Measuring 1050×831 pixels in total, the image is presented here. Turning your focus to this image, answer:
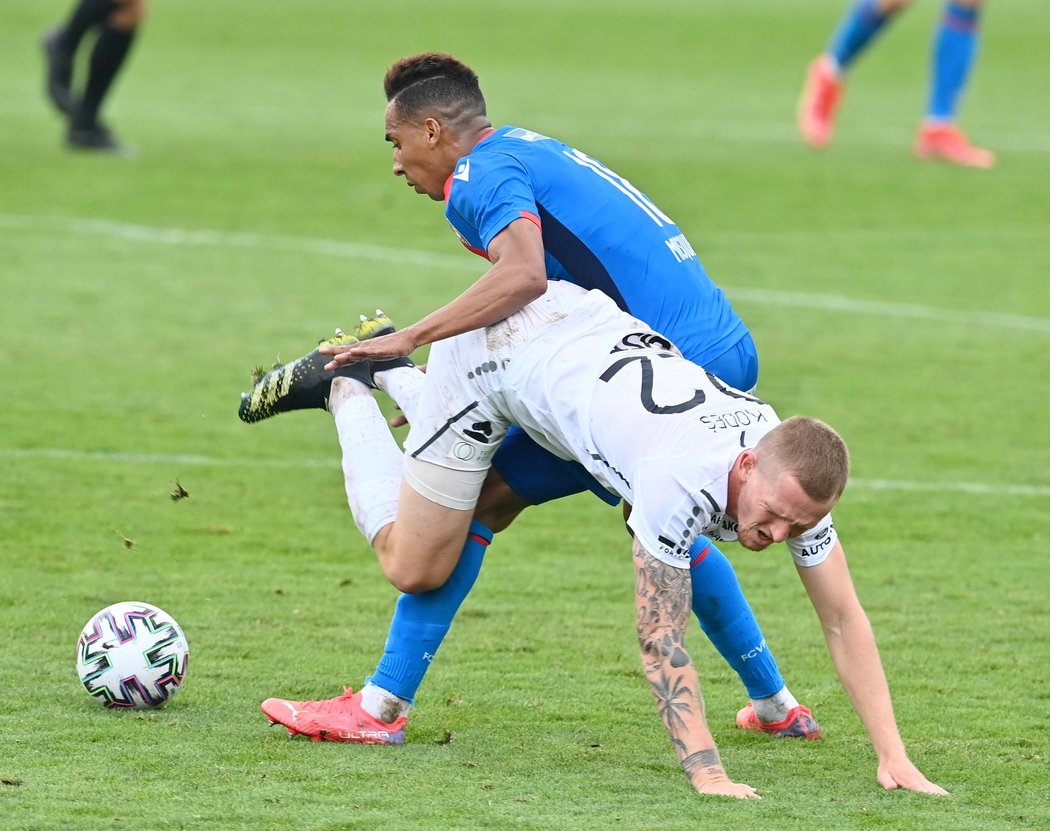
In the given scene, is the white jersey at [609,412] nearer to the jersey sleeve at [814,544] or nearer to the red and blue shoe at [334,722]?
the jersey sleeve at [814,544]

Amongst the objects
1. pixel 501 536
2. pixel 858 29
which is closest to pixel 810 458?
pixel 501 536

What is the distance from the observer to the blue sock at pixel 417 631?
17.3 ft

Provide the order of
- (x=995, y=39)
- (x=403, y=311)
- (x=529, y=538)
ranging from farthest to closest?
(x=995, y=39)
(x=403, y=311)
(x=529, y=538)

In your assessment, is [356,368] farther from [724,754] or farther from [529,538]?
[529,538]

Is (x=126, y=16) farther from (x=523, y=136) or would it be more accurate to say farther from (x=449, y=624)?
(x=449, y=624)

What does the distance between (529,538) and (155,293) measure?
5.08m

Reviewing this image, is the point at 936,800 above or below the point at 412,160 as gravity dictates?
below

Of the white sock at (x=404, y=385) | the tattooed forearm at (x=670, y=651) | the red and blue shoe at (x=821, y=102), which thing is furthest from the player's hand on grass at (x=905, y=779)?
the red and blue shoe at (x=821, y=102)

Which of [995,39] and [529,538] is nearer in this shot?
[529,538]

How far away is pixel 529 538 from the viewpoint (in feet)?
25.0

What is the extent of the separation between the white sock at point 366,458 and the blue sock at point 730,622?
0.87 metres

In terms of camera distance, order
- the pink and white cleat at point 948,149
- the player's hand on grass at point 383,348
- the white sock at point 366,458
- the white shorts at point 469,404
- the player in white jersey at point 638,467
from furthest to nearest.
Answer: the pink and white cleat at point 948,149, the white sock at point 366,458, the white shorts at point 469,404, the player's hand on grass at point 383,348, the player in white jersey at point 638,467

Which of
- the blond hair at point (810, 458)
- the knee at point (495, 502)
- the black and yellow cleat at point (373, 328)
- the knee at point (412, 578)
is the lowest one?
the knee at point (412, 578)

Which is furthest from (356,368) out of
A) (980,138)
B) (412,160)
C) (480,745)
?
(980,138)
